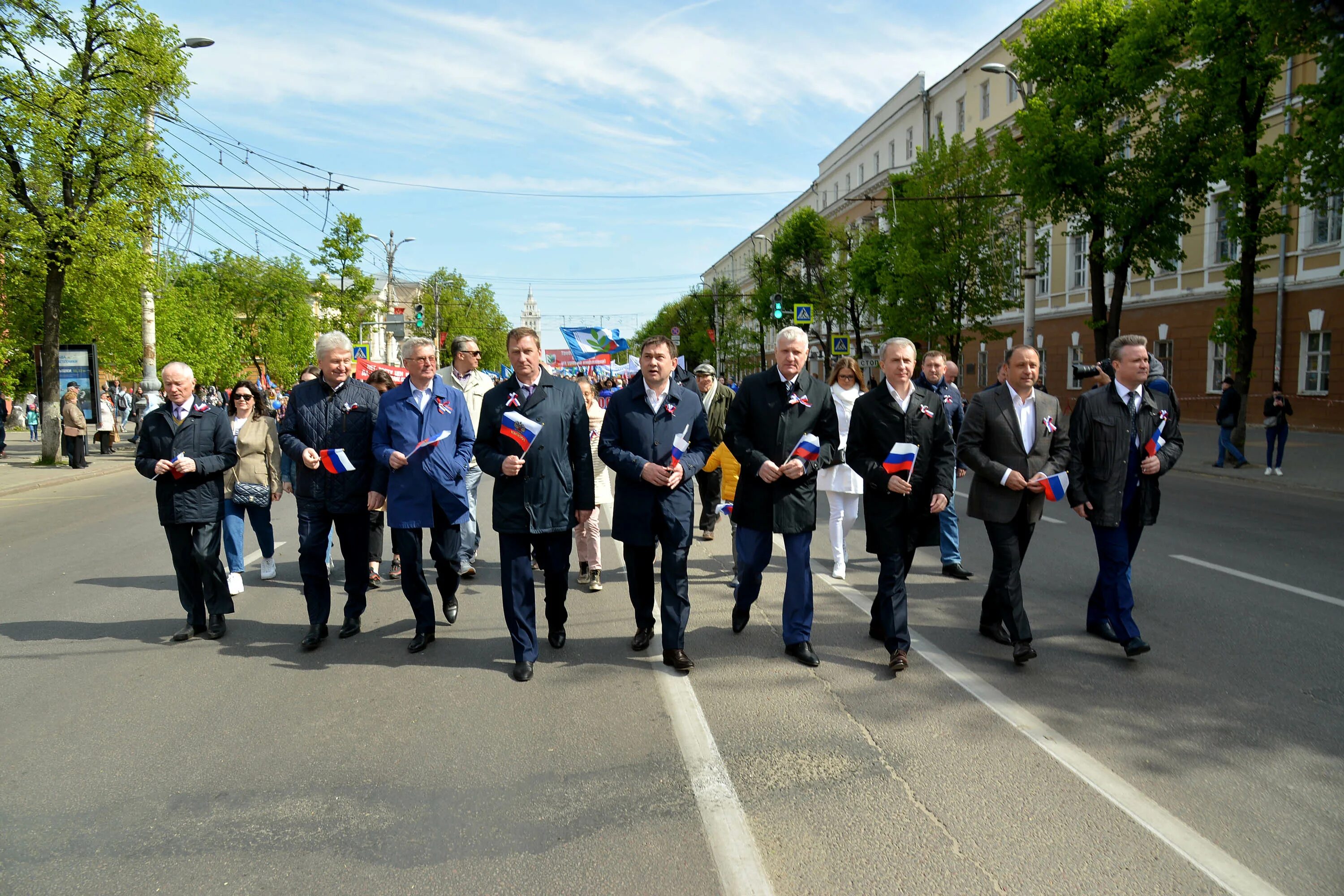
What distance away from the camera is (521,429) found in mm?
5453

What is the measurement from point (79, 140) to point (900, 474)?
21359 mm

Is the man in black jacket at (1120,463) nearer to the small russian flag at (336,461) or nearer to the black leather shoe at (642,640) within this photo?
the black leather shoe at (642,640)

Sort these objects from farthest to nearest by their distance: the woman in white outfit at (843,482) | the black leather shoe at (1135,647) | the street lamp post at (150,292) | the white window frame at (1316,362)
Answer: the white window frame at (1316,362) → the street lamp post at (150,292) → the woman in white outfit at (843,482) → the black leather shoe at (1135,647)

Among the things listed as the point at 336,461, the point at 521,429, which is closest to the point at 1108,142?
the point at 521,429

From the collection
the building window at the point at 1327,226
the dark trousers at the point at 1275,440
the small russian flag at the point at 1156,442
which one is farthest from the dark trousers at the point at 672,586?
the building window at the point at 1327,226

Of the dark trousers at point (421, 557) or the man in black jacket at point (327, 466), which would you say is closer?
the dark trousers at point (421, 557)

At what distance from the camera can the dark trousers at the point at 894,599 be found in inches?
211

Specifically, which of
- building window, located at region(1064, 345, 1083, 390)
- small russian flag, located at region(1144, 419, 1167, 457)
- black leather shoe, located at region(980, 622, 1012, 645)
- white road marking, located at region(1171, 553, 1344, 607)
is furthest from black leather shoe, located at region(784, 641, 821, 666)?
building window, located at region(1064, 345, 1083, 390)

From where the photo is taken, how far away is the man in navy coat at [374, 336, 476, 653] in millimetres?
5910

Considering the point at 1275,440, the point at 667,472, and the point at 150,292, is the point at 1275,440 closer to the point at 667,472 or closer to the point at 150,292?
the point at 667,472

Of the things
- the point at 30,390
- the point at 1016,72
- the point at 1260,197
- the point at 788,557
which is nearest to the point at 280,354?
the point at 30,390

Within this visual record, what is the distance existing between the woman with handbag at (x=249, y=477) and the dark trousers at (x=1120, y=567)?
20.0 feet

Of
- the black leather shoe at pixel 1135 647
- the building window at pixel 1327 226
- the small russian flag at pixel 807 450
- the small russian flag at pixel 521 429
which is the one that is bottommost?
the black leather shoe at pixel 1135 647

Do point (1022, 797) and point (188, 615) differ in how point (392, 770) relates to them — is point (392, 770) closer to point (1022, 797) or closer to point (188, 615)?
point (1022, 797)
